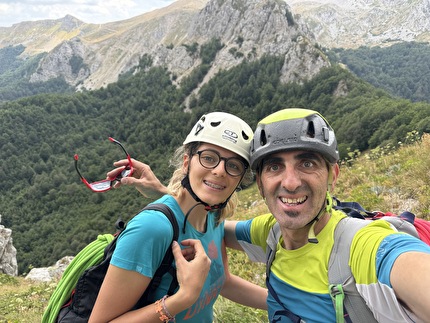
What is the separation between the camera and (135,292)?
2.29 m

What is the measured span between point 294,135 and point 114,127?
150 metres

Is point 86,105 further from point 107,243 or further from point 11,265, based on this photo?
point 107,243

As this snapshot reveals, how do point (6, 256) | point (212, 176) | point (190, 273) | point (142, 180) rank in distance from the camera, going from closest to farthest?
point (190, 273) < point (212, 176) < point (142, 180) < point (6, 256)

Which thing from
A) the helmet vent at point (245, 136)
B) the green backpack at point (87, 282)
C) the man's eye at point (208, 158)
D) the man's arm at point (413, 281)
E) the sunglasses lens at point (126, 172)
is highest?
the helmet vent at point (245, 136)

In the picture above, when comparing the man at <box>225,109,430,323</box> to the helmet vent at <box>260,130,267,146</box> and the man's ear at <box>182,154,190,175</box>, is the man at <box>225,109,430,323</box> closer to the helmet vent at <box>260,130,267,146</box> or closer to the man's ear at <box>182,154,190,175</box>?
the helmet vent at <box>260,130,267,146</box>

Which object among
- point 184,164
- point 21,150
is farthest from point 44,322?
point 21,150

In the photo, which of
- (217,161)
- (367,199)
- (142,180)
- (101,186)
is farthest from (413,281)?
(367,199)

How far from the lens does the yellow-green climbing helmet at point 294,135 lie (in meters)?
2.47

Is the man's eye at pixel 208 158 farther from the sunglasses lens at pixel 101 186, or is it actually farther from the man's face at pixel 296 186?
the sunglasses lens at pixel 101 186

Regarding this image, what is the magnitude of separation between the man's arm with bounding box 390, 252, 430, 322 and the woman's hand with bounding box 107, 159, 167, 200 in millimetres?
2615

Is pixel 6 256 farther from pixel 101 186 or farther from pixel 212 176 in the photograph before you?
pixel 212 176

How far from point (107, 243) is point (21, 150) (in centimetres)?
14445

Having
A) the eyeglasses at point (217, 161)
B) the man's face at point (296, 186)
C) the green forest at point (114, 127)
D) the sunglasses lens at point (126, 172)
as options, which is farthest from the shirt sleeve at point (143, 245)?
the green forest at point (114, 127)

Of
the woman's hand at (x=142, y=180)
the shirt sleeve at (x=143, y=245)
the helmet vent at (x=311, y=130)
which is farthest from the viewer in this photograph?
the woman's hand at (x=142, y=180)
